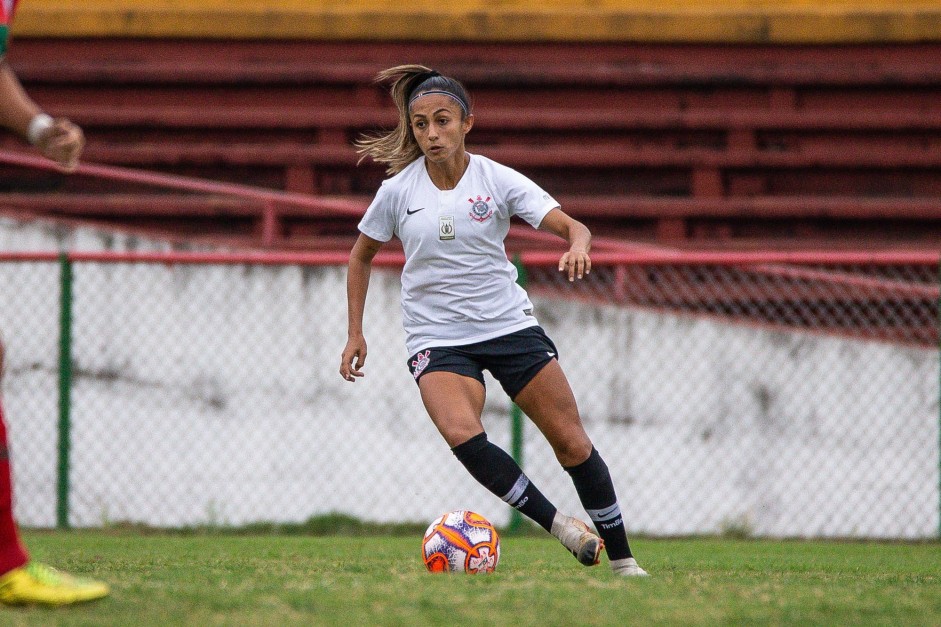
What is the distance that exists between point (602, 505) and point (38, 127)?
2.54 m

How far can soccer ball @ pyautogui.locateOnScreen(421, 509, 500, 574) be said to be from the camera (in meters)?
4.77

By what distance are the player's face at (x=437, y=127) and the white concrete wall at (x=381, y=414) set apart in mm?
4034

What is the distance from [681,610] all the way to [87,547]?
4.19 meters

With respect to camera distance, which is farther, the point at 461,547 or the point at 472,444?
the point at 461,547

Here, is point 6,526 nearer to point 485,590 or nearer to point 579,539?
point 485,590

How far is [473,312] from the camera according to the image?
15.9ft

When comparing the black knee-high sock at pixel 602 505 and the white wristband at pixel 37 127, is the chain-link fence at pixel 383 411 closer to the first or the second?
the black knee-high sock at pixel 602 505

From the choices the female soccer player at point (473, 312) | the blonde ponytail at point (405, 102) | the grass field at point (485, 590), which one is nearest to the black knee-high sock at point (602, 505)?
the female soccer player at point (473, 312)

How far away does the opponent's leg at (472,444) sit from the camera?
4668mm

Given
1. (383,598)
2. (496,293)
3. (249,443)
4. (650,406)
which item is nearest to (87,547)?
(249,443)

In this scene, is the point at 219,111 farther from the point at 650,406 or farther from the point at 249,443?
the point at 650,406

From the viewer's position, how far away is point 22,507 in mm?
8766

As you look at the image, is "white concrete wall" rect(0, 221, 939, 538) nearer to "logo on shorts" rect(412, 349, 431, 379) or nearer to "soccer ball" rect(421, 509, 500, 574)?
"soccer ball" rect(421, 509, 500, 574)

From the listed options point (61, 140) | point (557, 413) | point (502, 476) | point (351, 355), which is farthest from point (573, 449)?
point (61, 140)
